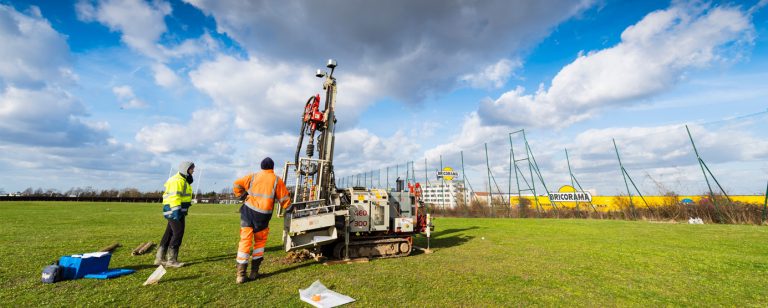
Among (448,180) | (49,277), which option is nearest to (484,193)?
(448,180)

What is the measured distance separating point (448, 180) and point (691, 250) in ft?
74.8

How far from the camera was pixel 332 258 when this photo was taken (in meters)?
7.91

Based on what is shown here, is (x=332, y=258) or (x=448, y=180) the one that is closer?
(x=332, y=258)

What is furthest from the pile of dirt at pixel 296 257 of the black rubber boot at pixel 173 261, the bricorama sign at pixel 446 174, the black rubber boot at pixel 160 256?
the bricorama sign at pixel 446 174

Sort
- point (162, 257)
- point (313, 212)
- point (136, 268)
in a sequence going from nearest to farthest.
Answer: point (136, 268), point (162, 257), point (313, 212)

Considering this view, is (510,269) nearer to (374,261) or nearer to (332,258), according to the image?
(374,261)

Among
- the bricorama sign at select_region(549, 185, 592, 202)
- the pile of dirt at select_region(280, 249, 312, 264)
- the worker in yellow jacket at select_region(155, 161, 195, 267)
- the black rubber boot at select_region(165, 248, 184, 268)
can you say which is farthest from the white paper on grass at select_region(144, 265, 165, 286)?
the bricorama sign at select_region(549, 185, 592, 202)

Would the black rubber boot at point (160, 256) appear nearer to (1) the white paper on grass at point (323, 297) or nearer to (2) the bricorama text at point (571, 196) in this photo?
(1) the white paper on grass at point (323, 297)

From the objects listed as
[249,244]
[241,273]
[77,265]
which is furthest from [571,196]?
[77,265]

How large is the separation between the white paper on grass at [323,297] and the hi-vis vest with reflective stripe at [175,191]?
3.59 m

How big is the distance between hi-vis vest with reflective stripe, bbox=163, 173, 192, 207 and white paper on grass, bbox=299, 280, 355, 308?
11.8 feet

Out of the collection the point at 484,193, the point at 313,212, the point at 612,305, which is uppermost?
the point at 484,193

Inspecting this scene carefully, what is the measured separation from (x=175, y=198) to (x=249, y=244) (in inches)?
86.8

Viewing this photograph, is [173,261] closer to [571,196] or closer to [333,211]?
[333,211]
